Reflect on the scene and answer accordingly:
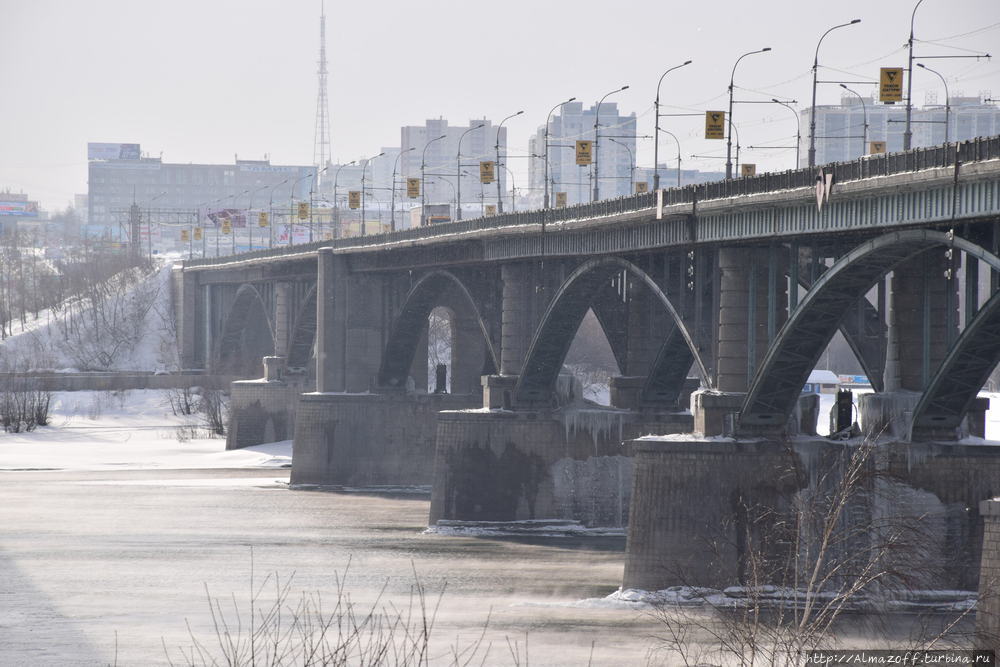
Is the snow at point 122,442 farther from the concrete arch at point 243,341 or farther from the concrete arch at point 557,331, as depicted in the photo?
the concrete arch at point 557,331

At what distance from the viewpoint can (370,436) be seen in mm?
80062

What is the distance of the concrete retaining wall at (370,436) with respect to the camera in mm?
79312

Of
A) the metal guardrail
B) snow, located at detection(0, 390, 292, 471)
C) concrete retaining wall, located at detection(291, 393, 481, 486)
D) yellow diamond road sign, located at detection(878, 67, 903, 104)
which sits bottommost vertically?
snow, located at detection(0, 390, 292, 471)

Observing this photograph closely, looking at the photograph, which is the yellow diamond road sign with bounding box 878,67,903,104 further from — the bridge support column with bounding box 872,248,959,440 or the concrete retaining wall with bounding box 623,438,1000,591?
the concrete retaining wall with bounding box 623,438,1000,591

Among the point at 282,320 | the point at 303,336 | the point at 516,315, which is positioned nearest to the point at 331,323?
the point at 303,336

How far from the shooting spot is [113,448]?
337 ft

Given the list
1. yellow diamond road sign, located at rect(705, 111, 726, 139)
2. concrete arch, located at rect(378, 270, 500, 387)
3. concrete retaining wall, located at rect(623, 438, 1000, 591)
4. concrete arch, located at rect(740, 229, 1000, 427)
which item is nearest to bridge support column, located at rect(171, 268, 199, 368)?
concrete arch, located at rect(378, 270, 500, 387)

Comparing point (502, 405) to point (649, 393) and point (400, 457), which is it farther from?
point (400, 457)

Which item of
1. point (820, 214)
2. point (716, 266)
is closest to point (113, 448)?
point (716, 266)

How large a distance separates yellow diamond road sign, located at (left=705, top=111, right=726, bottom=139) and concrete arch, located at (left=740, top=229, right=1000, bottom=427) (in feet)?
27.9

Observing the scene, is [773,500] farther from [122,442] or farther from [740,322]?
[122,442]

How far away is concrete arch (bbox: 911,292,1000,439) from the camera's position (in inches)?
1404

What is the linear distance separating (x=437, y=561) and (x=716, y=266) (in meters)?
13.7

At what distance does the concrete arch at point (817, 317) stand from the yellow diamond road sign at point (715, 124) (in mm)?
8503
